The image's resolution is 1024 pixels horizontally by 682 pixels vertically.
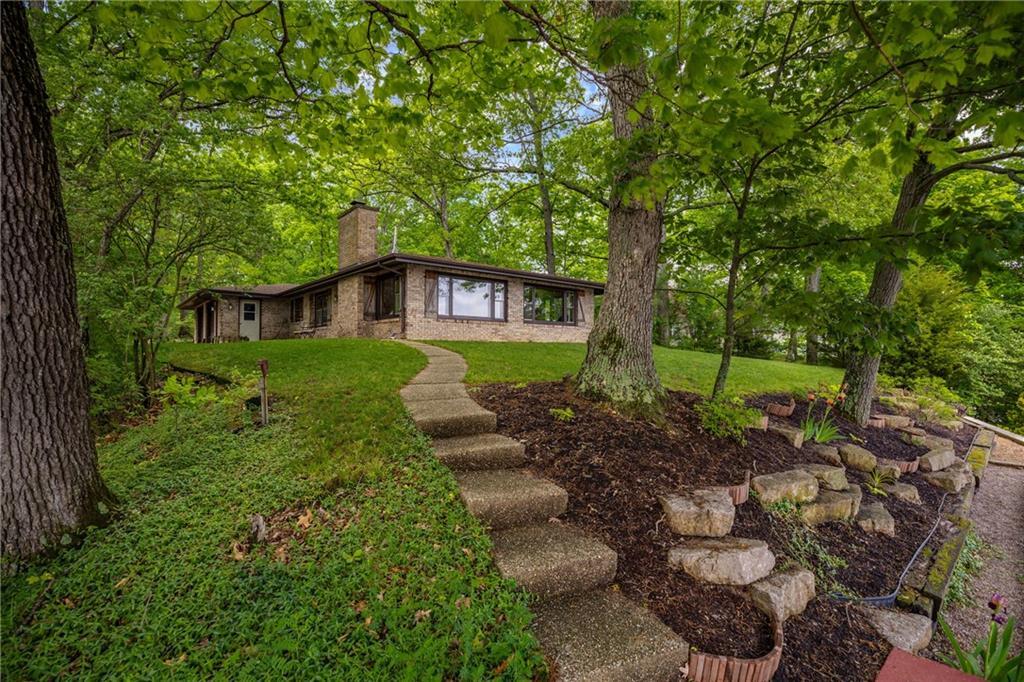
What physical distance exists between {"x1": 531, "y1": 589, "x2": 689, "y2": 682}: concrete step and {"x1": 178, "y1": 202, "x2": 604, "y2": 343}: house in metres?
11.7

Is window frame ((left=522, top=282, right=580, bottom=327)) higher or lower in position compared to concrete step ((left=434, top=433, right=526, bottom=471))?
higher

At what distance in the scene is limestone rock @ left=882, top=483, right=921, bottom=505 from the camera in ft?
14.1

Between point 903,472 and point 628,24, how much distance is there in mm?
6232

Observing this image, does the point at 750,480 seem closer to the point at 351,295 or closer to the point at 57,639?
the point at 57,639

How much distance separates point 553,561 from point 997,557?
16.3 ft

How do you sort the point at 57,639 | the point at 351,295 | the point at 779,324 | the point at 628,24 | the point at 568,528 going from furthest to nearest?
the point at 351,295, the point at 779,324, the point at 568,528, the point at 628,24, the point at 57,639

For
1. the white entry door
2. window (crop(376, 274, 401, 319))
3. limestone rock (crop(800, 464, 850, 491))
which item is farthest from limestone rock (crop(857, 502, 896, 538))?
the white entry door

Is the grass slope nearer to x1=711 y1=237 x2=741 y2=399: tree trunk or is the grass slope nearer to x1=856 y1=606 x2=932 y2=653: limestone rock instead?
x1=856 y1=606 x2=932 y2=653: limestone rock

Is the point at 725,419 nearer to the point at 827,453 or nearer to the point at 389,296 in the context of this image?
the point at 827,453

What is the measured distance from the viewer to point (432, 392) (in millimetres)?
5059

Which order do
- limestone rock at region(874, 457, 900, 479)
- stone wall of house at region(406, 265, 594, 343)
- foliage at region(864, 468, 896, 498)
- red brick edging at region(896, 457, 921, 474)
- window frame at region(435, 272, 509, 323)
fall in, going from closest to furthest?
foliage at region(864, 468, 896, 498) → limestone rock at region(874, 457, 900, 479) → red brick edging at region(896, 457, 921, 474) → stone wall of house at region(406, 265, 594, 343) → window frame at region(435, 272, 509, 323)

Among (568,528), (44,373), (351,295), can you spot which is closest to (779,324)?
(568,528)

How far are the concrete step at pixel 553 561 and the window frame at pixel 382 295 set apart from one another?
11476 millimetres

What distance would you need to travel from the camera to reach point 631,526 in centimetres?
279
